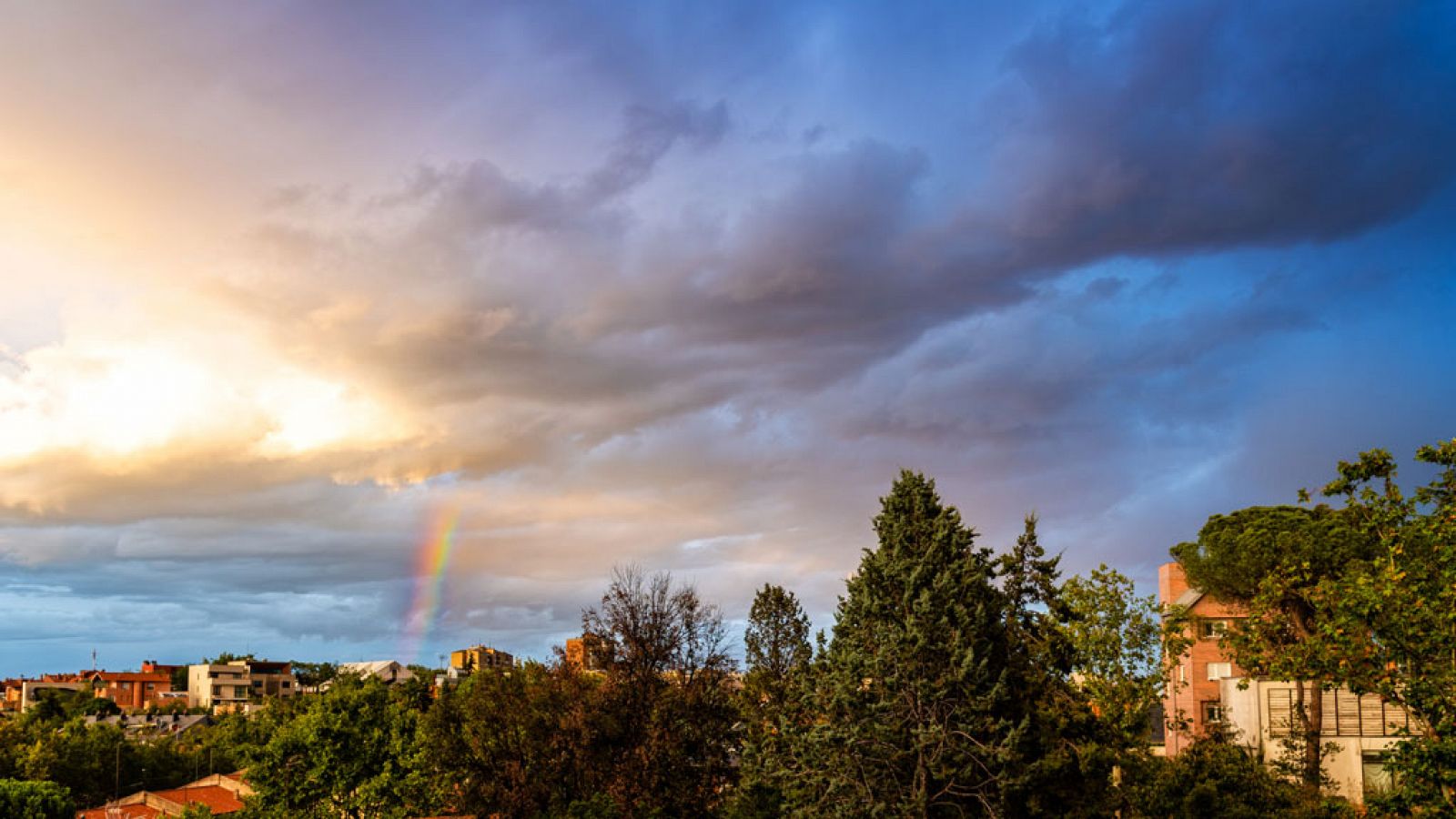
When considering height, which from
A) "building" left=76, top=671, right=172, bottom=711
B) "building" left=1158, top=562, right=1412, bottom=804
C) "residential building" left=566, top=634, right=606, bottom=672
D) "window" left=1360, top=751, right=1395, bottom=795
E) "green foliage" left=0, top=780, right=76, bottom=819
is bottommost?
"building" left=76, top=671, right=172, bottom=711

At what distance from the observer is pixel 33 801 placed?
161 feet

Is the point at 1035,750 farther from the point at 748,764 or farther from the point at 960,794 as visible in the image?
the point at 748,764

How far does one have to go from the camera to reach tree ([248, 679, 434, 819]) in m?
47.1

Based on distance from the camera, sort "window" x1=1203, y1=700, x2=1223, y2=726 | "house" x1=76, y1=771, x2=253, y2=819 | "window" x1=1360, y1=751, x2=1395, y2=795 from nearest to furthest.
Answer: "window" x1=1360, y1=751, x2=1395, y2=795, "window" x1=1203, y1=700, x2=1223, y2=726, "house" x1=76, y1=771, x2=253, y2=819

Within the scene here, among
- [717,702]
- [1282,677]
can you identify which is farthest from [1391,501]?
[717,702]

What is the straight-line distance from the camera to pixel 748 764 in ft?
116

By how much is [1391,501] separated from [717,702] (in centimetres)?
2692

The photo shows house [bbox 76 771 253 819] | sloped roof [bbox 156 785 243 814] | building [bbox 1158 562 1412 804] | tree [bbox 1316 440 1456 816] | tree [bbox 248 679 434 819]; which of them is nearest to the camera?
tree [bbox 1316 440 1456 816]

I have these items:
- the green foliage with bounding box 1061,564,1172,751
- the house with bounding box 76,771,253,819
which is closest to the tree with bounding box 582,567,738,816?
the green foliage with bounding box 1061,564,1172,751

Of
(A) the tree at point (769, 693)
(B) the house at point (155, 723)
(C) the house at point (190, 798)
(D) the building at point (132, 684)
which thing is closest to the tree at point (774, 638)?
(A) the tree at point (769, 693)

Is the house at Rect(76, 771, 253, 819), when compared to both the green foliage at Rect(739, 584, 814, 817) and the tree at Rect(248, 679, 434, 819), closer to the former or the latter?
the tree at Rect(248, 679, 434, 819)

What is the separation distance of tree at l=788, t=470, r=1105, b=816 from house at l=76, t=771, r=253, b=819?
58608mm

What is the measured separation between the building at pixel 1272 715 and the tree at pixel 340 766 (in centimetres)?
3198

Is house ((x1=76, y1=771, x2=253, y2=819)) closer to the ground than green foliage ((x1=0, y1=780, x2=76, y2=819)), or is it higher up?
closer to the ground
